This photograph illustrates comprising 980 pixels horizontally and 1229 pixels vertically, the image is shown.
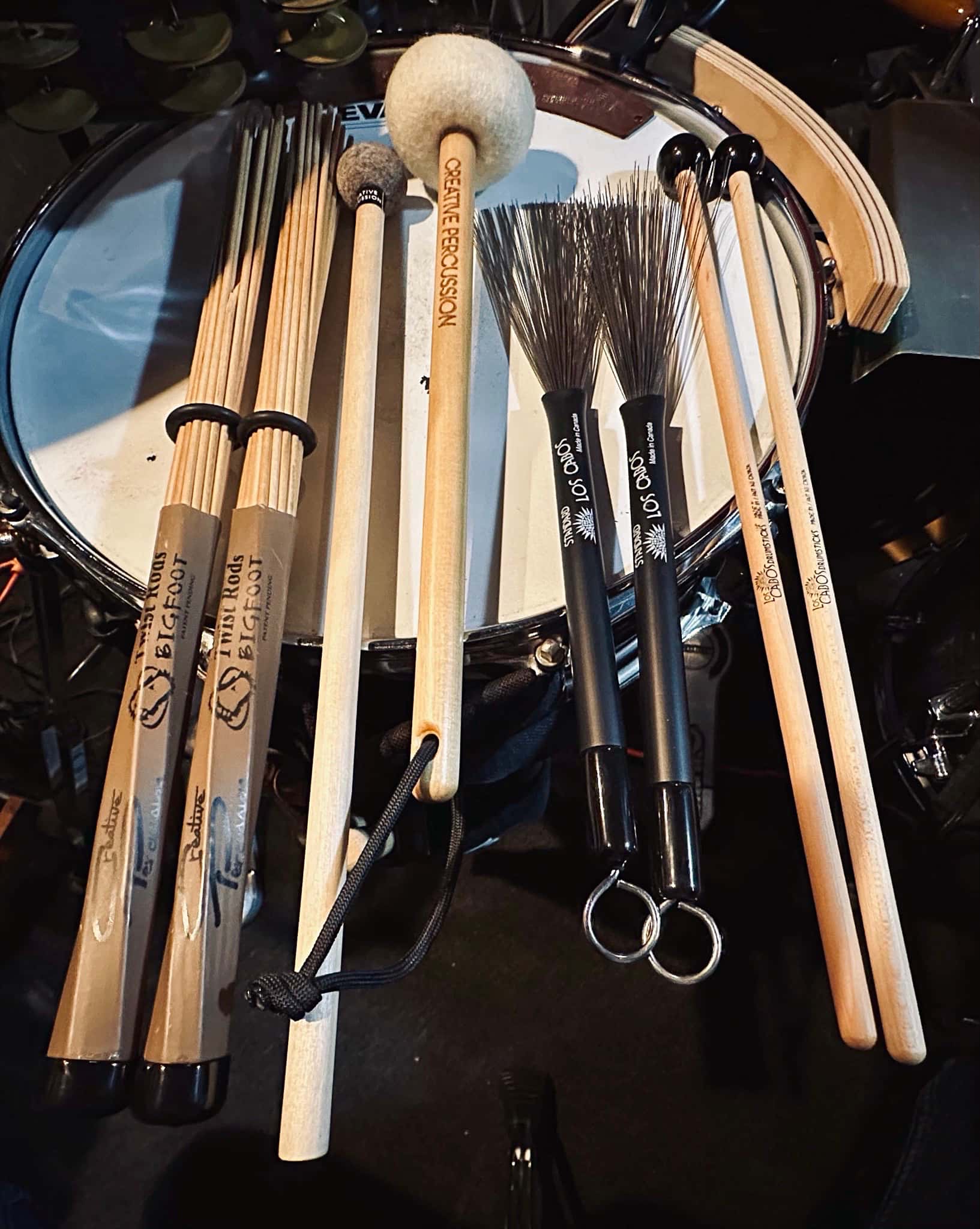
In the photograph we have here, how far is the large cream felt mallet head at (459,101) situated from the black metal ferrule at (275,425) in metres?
0.27

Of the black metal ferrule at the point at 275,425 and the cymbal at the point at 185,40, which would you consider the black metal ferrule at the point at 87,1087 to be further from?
the cymbal at the point at 185,40

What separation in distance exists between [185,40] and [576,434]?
1.62ft

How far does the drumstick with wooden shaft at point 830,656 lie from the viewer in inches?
19.7

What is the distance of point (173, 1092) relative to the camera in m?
0.45

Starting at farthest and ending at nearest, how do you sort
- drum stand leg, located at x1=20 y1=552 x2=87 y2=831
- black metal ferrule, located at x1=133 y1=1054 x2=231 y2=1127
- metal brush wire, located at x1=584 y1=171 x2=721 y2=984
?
drum stand leg, located at x1=20 y1=552 x2=87 y2=831, metal brush wire, located at x1=584 y1=171 x2=721 y2=984, black metal ferrule, located at x1=133 y1=1054 x2=231 y2=1127

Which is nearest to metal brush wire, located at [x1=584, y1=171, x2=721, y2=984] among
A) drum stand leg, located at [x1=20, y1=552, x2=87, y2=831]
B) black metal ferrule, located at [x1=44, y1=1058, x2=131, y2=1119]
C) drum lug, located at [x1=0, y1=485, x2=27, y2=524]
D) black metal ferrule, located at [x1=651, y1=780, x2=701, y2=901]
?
black metal ferrule, located at [x1=651, y1=780, x2=701, y2=901]

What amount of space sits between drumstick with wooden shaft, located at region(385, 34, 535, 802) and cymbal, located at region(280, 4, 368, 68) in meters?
0.13

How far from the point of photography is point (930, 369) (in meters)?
0.88

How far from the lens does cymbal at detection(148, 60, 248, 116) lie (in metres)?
0.73

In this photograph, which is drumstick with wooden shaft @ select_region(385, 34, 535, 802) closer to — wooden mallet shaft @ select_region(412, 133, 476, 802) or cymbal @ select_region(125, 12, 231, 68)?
wooden mallet shaft @ select_region(412, 133, 476, 802)

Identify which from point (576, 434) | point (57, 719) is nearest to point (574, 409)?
point (576, 434)

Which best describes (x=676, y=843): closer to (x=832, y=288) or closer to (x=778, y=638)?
(x=778, y=638)

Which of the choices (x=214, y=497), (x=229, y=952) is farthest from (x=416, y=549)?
(x=229, y=952)

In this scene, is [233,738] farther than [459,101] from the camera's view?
No
